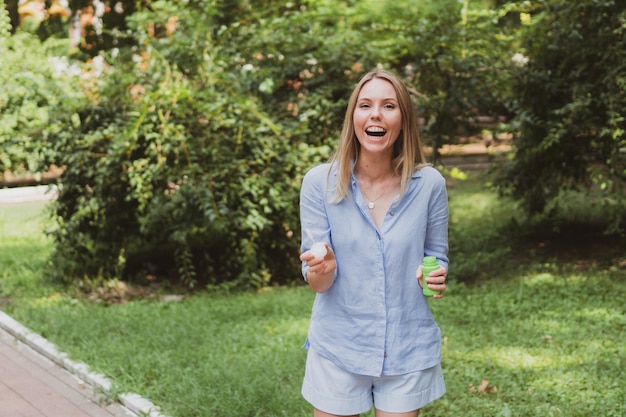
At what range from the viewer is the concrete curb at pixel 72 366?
5.08 meters

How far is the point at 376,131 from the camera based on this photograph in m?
2.96

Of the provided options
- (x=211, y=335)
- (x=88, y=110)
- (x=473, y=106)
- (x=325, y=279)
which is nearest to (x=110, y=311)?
(x=211, y=335)

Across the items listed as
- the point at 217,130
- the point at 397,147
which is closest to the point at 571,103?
the point at 217,130

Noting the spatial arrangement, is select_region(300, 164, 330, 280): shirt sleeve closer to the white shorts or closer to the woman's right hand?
the woman's right hand

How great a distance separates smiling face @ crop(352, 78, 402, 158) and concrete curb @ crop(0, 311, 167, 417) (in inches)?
107

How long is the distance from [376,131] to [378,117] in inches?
2.1

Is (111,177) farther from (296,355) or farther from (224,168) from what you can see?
(296,355)

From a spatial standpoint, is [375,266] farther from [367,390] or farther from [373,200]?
[367,390]

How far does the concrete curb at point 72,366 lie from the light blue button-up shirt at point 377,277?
2375 mm

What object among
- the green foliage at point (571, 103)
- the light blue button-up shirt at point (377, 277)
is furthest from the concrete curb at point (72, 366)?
the green foliage at point (571, 103)

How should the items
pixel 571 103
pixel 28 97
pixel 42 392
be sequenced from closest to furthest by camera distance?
1. pixel 42 392
2. pixel 571 103
3. pixel 28 97

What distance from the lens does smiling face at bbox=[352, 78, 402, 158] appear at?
9.71ft

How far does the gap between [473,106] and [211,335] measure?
3.97 m

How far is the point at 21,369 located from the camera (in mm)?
6039
